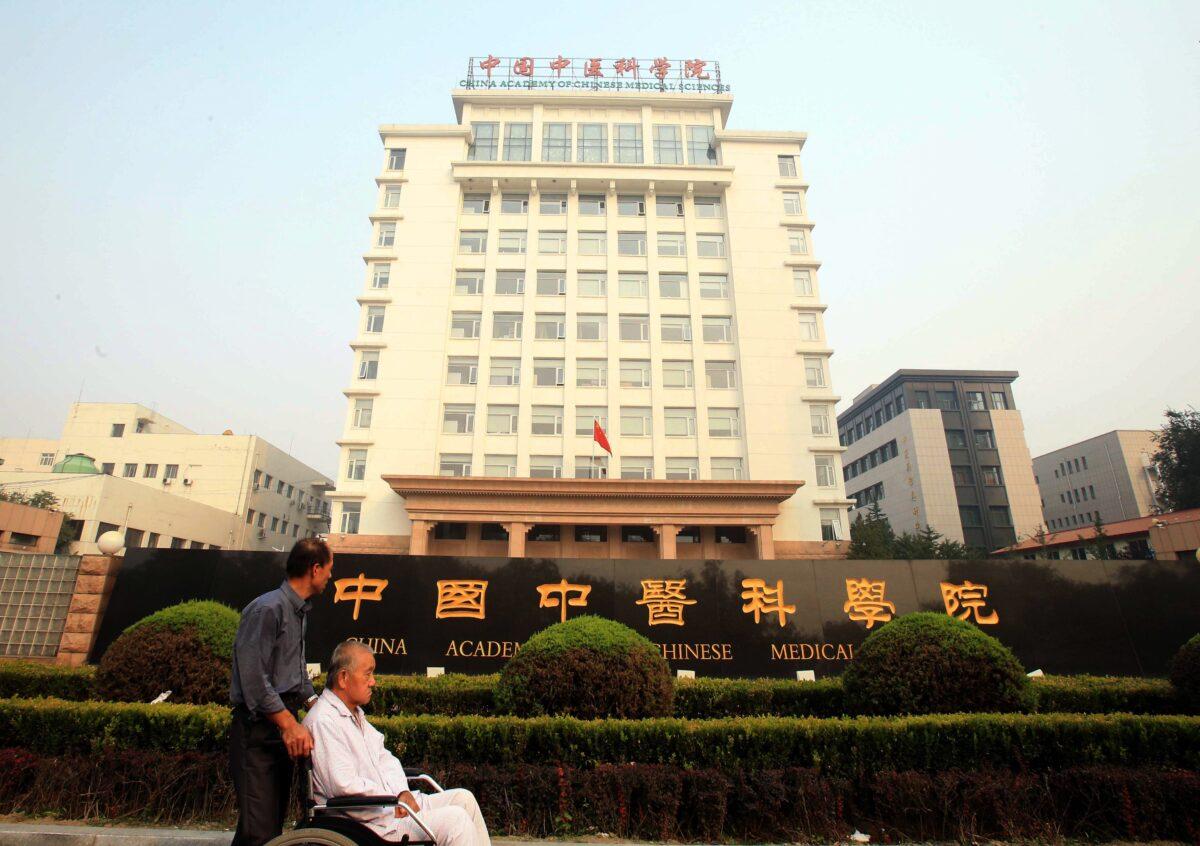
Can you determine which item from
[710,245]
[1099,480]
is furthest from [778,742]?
[1099,480]

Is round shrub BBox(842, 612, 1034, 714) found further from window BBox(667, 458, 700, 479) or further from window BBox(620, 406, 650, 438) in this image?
window BBox(620, 406, 650, 438)

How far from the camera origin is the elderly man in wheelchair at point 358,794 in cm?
257

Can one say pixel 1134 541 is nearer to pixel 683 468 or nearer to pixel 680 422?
pixel 683 468

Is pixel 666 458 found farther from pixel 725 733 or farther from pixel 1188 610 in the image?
pixel 725 733

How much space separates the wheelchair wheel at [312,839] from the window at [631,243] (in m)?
25.0

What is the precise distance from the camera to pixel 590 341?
24.4 m

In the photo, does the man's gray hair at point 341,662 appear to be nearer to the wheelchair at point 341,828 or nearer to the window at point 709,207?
the wheelchair at point 341,828

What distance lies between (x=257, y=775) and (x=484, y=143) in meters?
28.8

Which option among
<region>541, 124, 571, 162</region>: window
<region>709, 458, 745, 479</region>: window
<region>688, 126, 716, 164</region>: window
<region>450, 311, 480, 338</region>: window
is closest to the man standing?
<region>709, 458, 745, 479</region>: window

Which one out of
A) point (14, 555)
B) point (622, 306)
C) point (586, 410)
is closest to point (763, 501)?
point (586, 410)

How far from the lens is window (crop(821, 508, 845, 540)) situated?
22.1 meters

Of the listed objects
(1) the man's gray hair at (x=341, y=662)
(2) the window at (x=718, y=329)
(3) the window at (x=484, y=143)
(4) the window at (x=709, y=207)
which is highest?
(3) the window at (x=484, y=143)

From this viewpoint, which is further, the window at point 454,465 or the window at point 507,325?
the window at point 507,325

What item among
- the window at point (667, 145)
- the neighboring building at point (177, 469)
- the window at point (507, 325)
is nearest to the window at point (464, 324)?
the window at point (507, 325)
